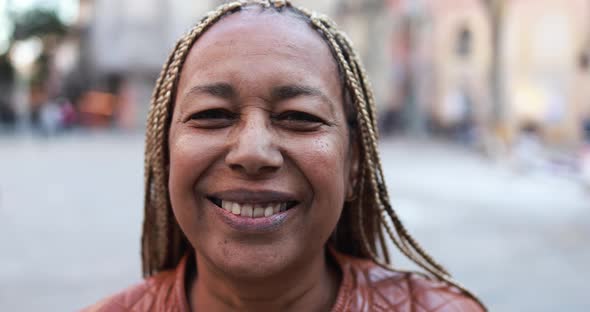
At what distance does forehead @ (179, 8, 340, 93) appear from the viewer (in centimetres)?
130

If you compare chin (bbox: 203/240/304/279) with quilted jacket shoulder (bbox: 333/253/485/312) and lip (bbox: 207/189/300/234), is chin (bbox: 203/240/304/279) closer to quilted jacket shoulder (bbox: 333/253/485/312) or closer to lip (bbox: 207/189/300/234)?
lip (bbox: 207/189/300/234)

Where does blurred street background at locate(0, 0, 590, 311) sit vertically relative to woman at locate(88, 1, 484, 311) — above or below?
below

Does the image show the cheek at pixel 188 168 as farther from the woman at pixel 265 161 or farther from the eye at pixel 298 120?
the eye at pixel 298 120

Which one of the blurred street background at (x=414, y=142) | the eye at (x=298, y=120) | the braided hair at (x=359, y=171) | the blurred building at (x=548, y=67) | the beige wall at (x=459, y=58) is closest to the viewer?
the eye at (x=298, y=120)

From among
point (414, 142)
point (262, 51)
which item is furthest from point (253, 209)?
point (414, 142)

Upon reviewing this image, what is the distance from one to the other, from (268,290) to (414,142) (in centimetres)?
2191

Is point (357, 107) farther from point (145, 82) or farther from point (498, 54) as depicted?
point (145, 82)

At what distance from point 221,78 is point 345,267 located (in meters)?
0.68

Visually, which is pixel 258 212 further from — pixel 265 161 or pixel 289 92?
pixel 289 92

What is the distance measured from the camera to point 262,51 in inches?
51.4

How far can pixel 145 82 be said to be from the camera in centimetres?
2677

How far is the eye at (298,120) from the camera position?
1324mm

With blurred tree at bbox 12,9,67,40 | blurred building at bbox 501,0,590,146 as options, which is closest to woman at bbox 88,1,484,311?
blurred building at bbox 501,0,590,146

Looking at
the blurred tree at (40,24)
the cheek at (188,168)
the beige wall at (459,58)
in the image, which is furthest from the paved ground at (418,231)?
the blurred tree at (40,24)
